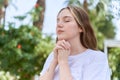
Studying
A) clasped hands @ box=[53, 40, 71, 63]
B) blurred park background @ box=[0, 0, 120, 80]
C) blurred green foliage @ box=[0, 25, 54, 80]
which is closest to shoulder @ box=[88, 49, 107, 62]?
clasped hands @ box=[53, 40, 71, 63]

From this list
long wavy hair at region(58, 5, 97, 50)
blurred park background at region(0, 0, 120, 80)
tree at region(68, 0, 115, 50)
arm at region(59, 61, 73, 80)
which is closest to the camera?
arm at region(59, 61, 73, 80)

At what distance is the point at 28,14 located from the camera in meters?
4.11

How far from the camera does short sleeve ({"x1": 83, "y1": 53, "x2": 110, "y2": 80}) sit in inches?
51.8

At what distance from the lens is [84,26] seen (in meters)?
1.41

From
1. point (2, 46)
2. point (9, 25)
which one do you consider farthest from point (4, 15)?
point (2, 46)

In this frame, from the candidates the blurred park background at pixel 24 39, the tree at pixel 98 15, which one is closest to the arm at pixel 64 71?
the tree at pixel 98 15

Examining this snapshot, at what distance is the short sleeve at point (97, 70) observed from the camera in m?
1.32

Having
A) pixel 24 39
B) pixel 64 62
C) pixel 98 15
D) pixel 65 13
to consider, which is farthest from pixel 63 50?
pixel 24 39

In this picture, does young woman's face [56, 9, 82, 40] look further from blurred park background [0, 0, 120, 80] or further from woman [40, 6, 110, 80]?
blurred park background [0, 0, 120, 80]

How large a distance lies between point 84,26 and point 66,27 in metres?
0.10

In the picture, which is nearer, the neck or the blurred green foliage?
the neck

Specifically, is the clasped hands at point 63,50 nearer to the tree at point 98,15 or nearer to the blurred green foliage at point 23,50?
the tree at point 98,15

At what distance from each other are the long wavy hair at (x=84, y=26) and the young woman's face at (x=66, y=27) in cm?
2

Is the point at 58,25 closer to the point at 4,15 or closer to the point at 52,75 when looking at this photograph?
the point at 52,75
